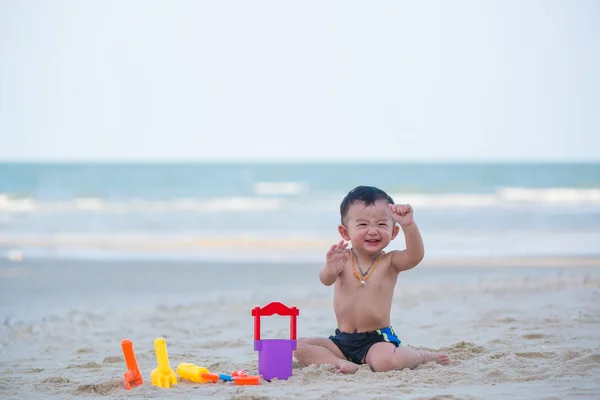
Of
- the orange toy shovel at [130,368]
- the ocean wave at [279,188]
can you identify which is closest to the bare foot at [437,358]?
the orange toy shovel at [130,368]

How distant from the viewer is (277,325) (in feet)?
21.9

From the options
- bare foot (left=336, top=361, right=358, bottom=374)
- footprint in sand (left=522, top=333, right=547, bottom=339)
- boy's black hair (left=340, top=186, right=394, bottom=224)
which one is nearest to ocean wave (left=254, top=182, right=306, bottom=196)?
footprint in sand (left=522, top=333, right=547, bottom=339)

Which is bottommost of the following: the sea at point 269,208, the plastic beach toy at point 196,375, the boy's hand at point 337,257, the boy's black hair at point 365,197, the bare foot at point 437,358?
the plastic beach toy at point 196,375

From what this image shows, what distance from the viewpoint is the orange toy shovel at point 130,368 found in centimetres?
418

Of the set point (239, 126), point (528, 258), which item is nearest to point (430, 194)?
point (239, 126)

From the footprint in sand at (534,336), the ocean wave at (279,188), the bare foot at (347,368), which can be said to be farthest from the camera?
the ocean wave at (279,188)

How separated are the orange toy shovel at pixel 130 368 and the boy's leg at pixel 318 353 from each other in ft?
2.91

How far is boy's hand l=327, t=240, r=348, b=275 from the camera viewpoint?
457cm

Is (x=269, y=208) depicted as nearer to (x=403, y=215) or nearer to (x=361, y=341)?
(x=361, y=341)

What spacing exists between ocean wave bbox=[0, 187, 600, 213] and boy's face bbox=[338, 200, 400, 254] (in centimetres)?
1794

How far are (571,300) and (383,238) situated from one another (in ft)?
11.2

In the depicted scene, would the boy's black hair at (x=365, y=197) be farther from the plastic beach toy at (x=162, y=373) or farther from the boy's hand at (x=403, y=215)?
the plastic beach toy at (x=162, y=373)

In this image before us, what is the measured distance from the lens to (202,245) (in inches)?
538

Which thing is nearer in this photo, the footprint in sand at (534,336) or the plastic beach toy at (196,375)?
the plastic beach toy at (196,375)
